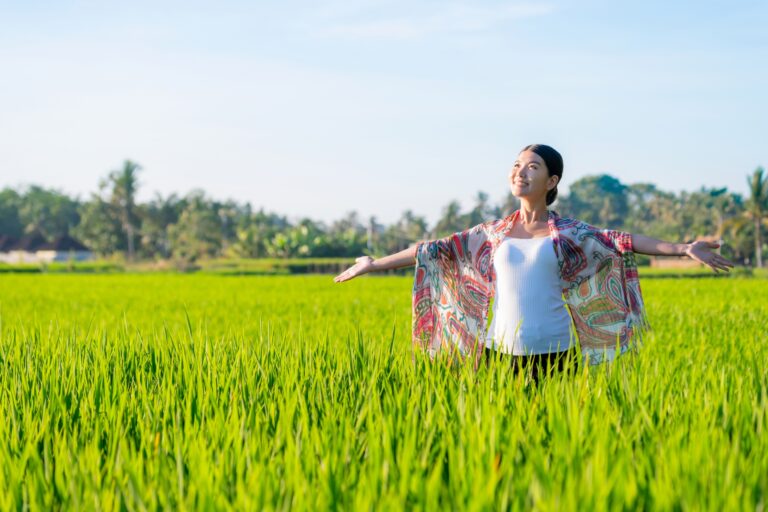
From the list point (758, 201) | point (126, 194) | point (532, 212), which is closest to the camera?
point (532, 212)

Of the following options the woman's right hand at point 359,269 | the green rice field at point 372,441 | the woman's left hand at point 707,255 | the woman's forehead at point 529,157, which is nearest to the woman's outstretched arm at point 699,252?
the woman's left hand at point 707,255

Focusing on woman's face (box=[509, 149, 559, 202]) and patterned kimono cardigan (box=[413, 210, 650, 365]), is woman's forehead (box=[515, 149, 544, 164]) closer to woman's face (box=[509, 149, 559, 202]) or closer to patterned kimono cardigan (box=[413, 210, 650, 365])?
woman's face (box=[509, 149, 559, 202])

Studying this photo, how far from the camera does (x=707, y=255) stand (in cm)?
270

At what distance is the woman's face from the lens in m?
3.03

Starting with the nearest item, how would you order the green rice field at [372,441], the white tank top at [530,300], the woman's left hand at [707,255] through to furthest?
the green rice field at [372,441]
the woman's left hand at [707,255]
the white tank top at [530,300]

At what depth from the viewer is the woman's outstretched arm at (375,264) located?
10.0 feet

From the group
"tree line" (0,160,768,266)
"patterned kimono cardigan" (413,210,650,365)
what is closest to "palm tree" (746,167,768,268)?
"tree line" (0,160,768,266)

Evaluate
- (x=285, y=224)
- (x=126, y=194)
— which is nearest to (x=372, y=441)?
(x=126, y=194)

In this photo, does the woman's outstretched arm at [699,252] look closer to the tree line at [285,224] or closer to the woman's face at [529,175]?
the woman's face at [529,175]

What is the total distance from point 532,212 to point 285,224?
7432cm

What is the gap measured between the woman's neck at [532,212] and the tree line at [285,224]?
102 feet

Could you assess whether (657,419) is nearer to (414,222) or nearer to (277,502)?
(277,502)

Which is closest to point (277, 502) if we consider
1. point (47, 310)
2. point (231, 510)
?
point (231, 510)

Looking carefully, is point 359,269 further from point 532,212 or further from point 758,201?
point 758,201
